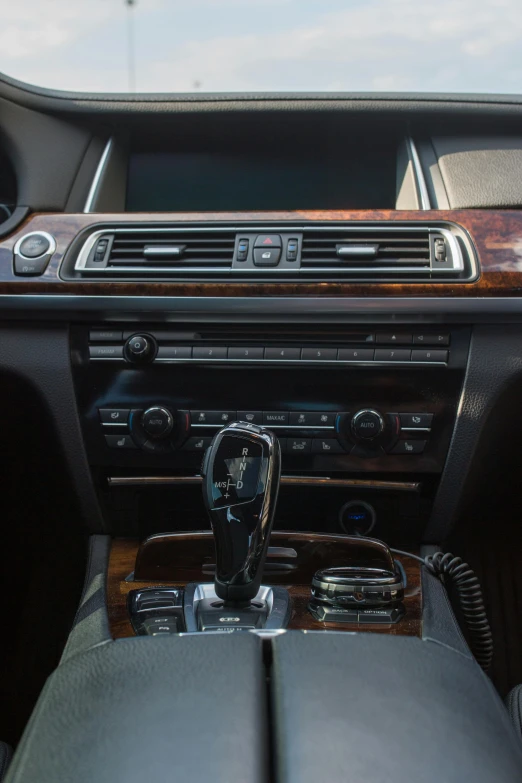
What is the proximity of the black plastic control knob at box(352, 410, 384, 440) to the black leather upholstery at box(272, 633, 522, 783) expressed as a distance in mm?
729

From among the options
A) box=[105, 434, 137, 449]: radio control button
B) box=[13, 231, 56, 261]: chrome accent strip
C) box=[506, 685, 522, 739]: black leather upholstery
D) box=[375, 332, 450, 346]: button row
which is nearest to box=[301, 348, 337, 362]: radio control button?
box=[375, 332, 450, 346]: button row

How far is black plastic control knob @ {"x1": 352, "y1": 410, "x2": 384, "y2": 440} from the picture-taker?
5.41ft

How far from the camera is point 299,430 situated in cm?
169

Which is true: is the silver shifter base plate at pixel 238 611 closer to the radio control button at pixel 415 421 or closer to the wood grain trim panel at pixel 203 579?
the wood grain trim panel at pixel 203 579

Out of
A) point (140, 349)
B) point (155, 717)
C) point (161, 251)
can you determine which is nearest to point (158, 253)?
point (161, 251)

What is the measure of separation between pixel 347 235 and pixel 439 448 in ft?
1.73

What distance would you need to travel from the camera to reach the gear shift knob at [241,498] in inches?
47.0

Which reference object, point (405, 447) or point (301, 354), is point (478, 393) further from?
point (301, 354)

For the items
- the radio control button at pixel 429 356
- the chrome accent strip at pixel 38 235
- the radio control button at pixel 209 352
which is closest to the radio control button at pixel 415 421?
the radio control button at pixel 429 356

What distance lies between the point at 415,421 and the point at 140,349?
0.64 meters

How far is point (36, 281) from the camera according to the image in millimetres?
1750

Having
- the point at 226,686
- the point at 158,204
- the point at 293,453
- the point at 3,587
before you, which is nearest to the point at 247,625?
the point at 226,686

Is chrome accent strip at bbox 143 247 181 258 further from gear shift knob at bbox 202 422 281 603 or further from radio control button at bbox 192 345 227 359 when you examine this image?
gear shift knob at bbox 202 422 281 603

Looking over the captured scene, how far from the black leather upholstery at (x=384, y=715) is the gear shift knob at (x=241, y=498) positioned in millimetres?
270
